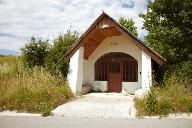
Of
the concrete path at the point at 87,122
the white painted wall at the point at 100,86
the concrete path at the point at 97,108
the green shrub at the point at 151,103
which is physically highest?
the white painted wall at the point at 100,86

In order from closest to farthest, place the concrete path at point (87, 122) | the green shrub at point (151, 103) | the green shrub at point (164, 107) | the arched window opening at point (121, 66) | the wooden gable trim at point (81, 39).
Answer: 1. the concrete path at point (87, 122)
2. the green shrub at point (164, 107)
3. the green shrub at point (151, 103)
4. the wooden gable trim at point (81, 39)
5. the arched window opening at point (121, 66)

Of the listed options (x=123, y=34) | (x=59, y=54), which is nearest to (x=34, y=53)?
(x=59, y=54)

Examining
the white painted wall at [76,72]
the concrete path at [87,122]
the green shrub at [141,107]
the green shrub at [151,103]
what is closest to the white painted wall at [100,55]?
the white painted wall at [76,72]

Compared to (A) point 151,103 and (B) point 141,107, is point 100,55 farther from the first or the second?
(A) point 151,103

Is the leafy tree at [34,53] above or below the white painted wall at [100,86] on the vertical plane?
above

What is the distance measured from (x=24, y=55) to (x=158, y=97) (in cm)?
1170

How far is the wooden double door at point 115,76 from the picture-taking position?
19828mm

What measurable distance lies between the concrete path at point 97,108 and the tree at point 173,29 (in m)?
5.23

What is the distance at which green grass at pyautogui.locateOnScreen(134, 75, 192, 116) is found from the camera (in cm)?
1226

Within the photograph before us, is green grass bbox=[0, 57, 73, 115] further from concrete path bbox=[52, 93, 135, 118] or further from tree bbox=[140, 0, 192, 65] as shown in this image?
tree bbox=[140, 0, 192, 65]

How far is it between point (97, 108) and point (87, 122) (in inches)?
112

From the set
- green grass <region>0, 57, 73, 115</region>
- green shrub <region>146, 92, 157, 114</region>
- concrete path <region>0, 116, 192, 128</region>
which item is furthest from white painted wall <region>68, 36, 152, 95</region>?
concrete path <region>0, 116, 192, 128</region>

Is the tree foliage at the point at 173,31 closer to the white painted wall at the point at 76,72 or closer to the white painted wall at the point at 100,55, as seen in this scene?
the white painted wall at the point at 100,55

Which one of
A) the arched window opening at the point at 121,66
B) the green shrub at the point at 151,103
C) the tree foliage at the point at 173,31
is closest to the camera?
the green shrub at the point at 151,103
